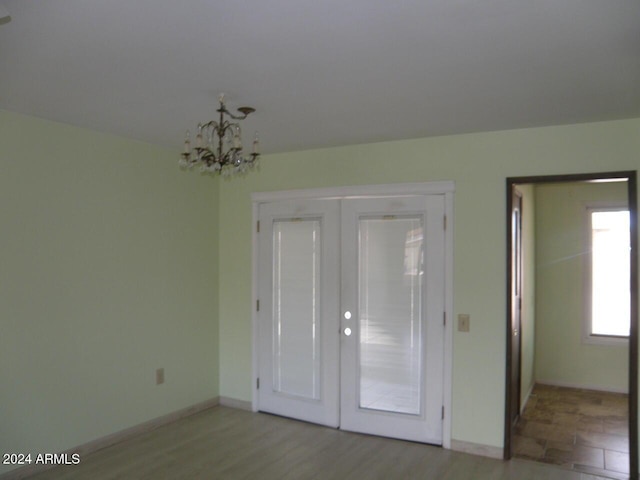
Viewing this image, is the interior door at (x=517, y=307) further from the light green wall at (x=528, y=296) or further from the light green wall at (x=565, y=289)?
the light green wall at (x=565, y=289)

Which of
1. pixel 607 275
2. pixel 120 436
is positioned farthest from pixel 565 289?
pixel 120 436

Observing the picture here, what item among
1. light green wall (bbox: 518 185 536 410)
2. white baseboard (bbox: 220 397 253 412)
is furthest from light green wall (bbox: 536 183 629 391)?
white baseboard (bbox: 220 397 253 412)

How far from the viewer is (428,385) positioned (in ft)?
13.6

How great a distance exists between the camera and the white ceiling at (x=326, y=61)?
198 centimetres

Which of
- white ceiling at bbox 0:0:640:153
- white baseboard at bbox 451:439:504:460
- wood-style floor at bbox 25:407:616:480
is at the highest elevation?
white ceiling at bbox 0:0:640:153

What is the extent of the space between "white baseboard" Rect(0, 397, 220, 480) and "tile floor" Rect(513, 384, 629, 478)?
288cm

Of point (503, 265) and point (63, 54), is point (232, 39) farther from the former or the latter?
point (503, 265)

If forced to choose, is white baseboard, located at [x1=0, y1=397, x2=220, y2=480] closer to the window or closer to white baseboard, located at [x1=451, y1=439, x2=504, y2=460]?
white baseboard, located at [x1=451, y1=439, x2=504, y2=460]

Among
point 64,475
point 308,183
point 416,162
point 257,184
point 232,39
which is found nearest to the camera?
A: point 232,39

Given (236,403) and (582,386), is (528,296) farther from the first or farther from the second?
(236,403)

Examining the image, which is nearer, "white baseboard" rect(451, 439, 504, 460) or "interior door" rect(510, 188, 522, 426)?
"white baseboard" rect(451, 439, 504, 460)

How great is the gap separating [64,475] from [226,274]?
2.26 metres

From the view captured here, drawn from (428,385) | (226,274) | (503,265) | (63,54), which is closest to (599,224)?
(503,265)

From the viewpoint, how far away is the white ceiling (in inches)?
78.0
